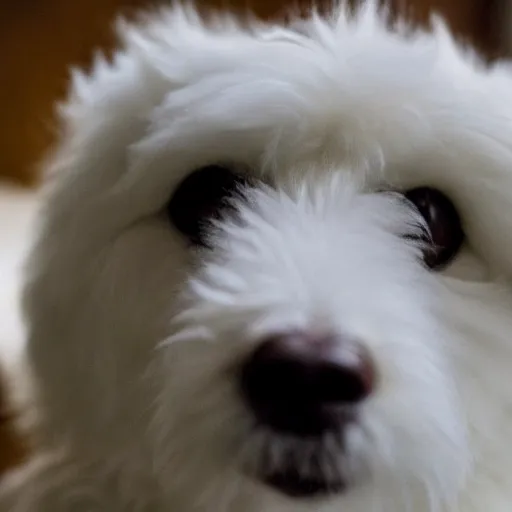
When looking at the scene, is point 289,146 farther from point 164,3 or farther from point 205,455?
point 164,3

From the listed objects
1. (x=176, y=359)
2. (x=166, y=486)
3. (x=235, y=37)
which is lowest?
(x=166, y=486)

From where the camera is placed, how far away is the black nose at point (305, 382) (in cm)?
47

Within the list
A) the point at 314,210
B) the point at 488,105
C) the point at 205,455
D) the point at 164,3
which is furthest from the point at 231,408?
the point at 164,3

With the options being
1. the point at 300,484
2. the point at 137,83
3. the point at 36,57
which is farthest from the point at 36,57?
the point at 300,484

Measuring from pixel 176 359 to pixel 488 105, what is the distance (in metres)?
0.25

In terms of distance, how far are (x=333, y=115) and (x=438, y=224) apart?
0.31 ft

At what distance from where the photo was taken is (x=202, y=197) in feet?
2.11

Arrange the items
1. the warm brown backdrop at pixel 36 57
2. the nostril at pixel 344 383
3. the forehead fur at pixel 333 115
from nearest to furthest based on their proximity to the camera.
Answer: the nostril at pixel 344 383
the forehead fur at pixel 333 115
the warm brown backdrop at pixel 36 57

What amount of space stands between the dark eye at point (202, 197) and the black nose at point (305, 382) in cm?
17

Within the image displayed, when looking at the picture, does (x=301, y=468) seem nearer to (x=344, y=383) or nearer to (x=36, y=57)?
(x=344, y=383)

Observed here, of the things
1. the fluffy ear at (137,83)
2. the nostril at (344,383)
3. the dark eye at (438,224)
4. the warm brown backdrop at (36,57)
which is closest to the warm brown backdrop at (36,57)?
the warm brown backdrop at (36,57)

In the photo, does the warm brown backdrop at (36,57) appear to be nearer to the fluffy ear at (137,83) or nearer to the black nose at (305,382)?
the fluffy ear at (137,83)

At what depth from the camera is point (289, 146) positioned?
609 mm

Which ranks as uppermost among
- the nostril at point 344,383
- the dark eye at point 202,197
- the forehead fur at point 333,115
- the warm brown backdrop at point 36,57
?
the forehead fur at point 333,115
